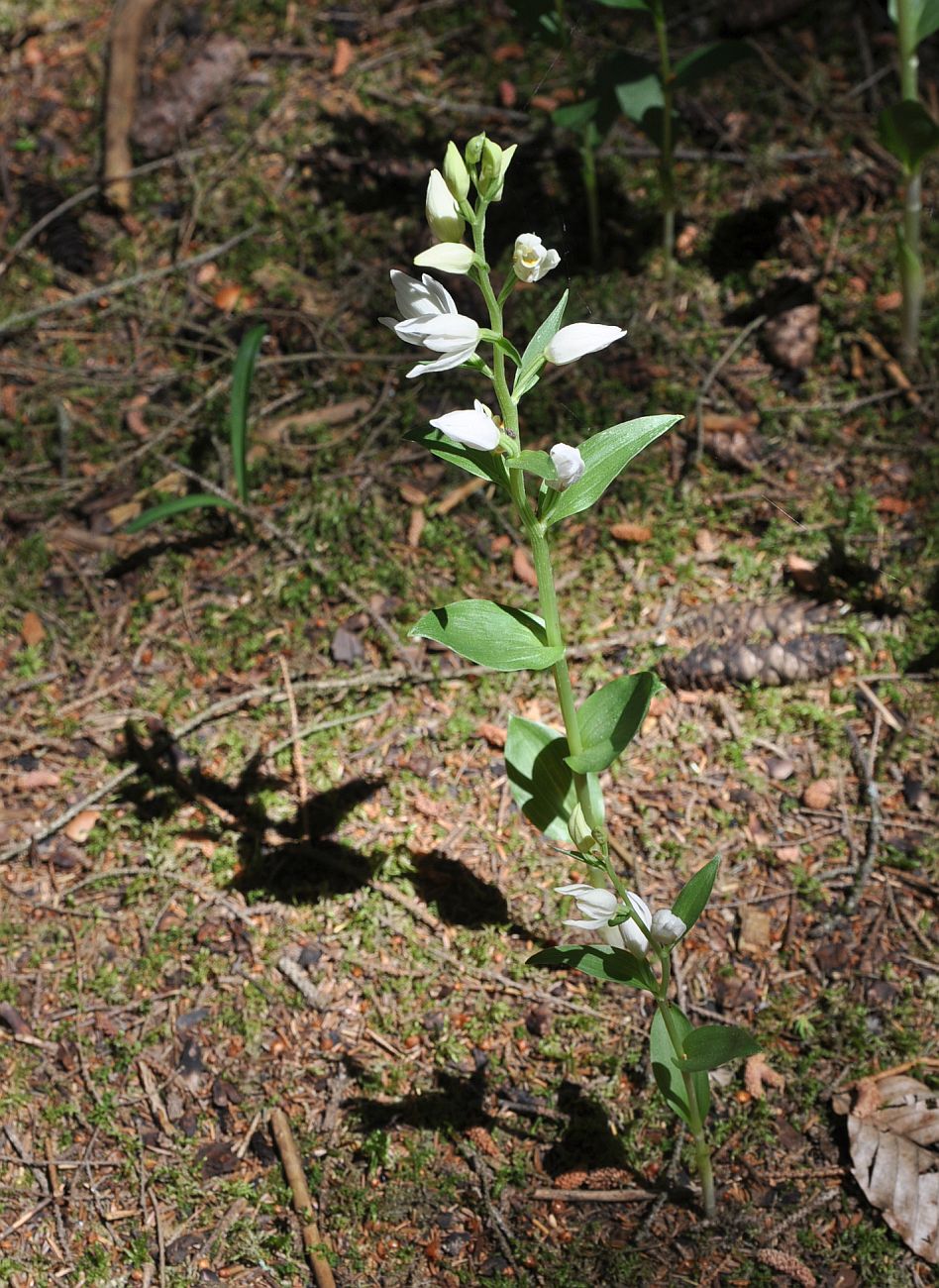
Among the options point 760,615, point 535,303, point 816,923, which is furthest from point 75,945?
point 535,303

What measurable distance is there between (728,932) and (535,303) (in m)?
2.22

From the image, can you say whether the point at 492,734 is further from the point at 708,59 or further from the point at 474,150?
the point at 708,59

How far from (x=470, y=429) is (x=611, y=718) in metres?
0.71

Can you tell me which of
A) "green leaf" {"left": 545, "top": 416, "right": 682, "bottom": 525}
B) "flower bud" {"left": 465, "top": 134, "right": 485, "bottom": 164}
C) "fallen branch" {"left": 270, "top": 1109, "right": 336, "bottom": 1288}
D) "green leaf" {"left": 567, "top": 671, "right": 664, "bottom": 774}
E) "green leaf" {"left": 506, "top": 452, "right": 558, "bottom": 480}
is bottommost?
"fallen branch" {"left": 270, "top": 1109, "right": 336, "bottom": 1288}

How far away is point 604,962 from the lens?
6.57ft

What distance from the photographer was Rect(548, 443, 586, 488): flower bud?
1758 millimetres

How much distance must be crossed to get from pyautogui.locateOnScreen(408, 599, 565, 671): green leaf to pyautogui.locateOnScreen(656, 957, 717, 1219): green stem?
600 mm

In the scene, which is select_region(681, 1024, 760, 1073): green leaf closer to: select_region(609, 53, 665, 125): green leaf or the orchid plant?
the orchid plant

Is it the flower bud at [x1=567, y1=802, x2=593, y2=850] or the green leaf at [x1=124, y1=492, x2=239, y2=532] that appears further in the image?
the green leaf at [x1=124, y1=492, x2=239, y2=532]

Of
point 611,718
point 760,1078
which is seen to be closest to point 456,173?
point 611,718

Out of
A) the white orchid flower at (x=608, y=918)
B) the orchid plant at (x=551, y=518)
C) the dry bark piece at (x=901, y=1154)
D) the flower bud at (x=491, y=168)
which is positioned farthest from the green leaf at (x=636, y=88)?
the dry bark piece at (x=901, y=1154)

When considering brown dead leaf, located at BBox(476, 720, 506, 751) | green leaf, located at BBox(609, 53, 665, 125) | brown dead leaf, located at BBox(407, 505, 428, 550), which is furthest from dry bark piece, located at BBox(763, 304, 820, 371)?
brown dead leaf, located at BBox(476, 720, 506, 751)

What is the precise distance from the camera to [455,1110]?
2383 mm

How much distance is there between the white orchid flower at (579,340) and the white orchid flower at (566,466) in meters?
0.16
